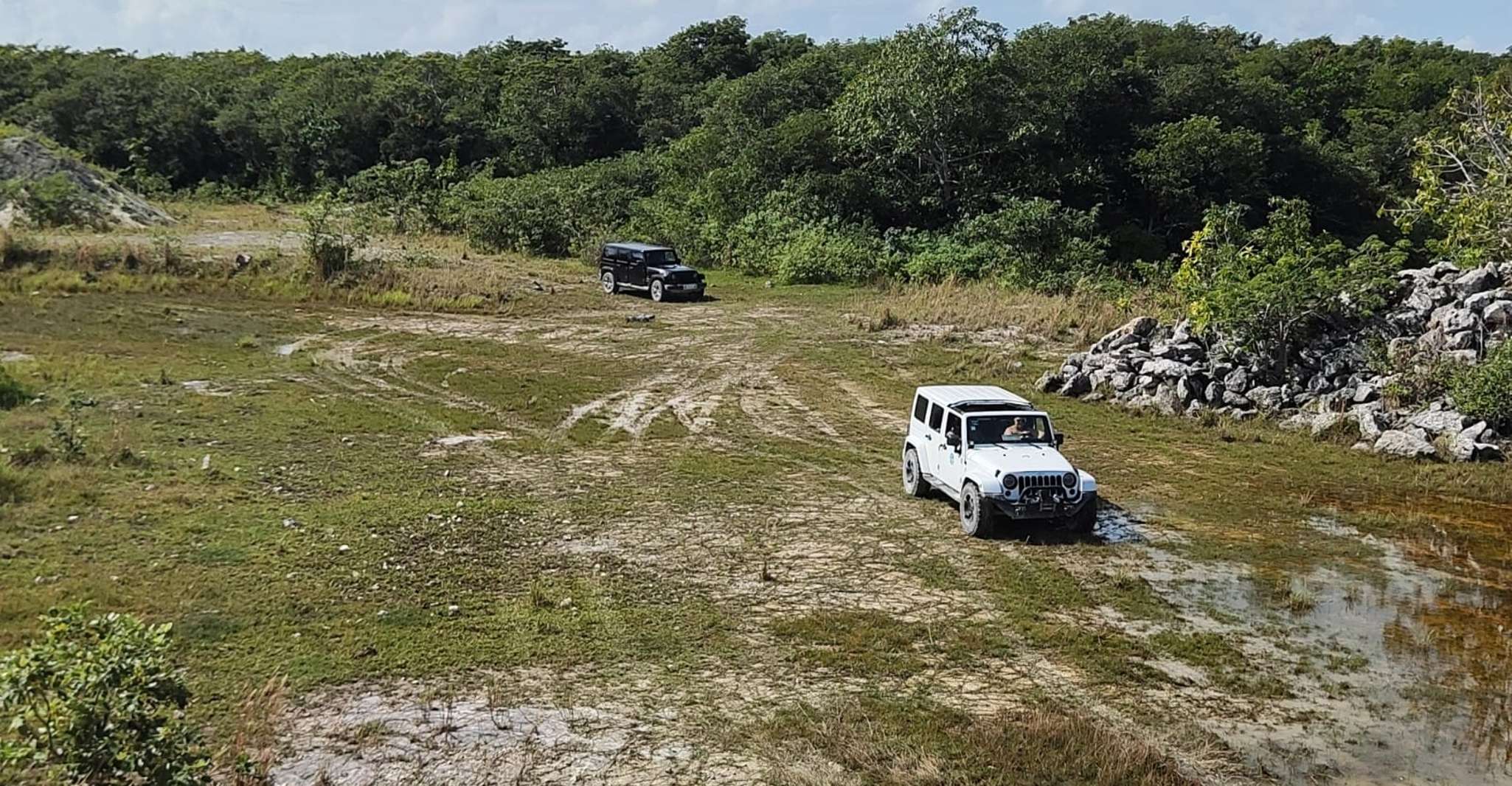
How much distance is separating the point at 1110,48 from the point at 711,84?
80.9 feet

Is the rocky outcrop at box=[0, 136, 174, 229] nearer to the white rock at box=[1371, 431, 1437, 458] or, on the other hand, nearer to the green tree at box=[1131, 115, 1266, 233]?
the green tree at box=[1131, 115, 1266, 233]

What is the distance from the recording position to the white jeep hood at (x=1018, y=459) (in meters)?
13.9

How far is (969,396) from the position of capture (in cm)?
1562

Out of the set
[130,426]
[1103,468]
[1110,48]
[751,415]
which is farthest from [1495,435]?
[1110,48]

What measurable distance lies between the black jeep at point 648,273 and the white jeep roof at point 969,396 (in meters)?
21.1

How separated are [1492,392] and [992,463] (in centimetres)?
1060

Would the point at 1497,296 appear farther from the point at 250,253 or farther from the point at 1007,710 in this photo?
the point at 250,253

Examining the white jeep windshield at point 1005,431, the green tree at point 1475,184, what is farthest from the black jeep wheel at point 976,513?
the green tree at point 1475,184

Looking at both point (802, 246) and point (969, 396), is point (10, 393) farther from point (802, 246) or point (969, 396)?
point (802, 246)

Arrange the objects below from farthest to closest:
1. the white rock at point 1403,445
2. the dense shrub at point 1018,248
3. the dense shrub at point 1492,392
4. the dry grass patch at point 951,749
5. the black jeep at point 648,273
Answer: the dense shrub at point 1018,248, the black jeep at point 648,273, the dense shrub at point 1492,392, the white rock at point 1403,445, the dry grass patch at point 951,749

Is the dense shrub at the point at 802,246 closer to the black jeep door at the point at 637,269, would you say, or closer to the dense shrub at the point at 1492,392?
the black jeep door at the point at 637,269

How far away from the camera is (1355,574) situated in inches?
520

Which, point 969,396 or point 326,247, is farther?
point 326,247

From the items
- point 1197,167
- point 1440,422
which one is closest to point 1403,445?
point 1440,422
